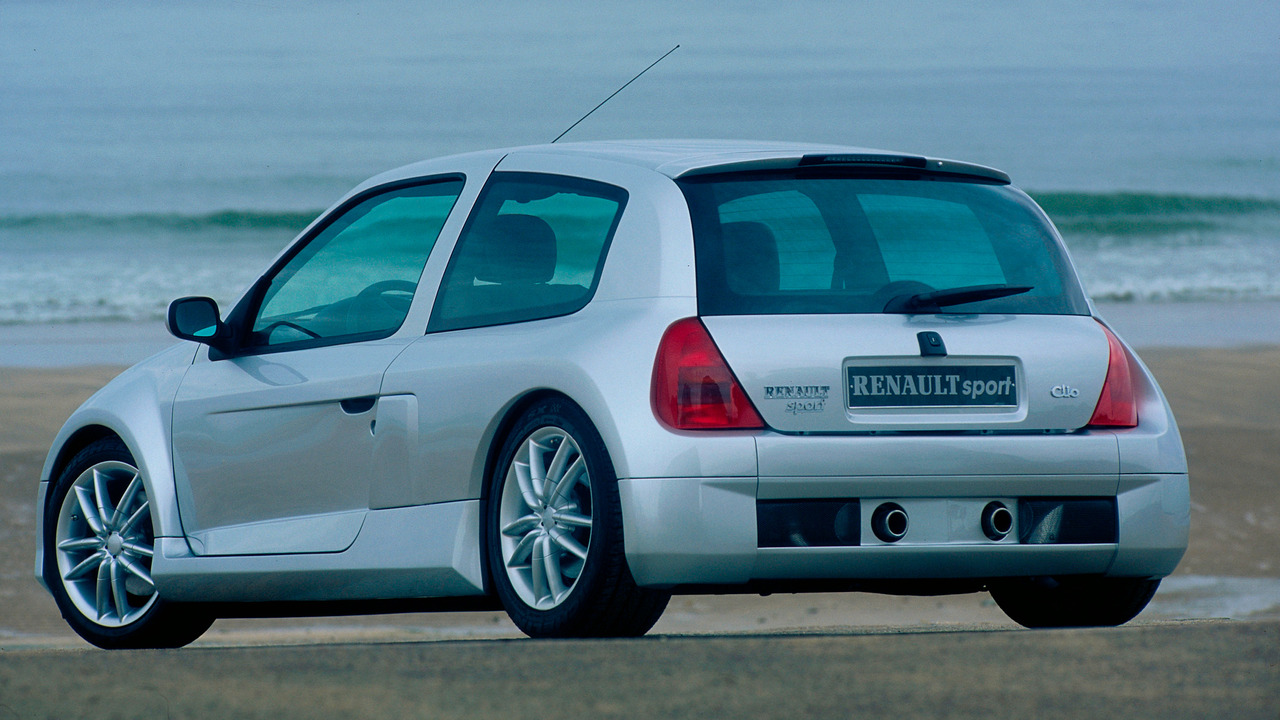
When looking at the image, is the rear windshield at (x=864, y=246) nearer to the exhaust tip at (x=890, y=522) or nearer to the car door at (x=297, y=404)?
the exhaust tip at (x=890, y=522)

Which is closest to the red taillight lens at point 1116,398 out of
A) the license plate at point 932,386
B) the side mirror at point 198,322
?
the license plate at point 932,386

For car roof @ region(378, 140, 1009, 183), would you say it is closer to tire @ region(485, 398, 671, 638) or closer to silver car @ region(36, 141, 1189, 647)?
silver car @ region(36, 141, 1189, 647)

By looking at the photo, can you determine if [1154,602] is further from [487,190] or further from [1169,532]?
[487,190]

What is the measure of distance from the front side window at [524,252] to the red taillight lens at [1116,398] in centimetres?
147

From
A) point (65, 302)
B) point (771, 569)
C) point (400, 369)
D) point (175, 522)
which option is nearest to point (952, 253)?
point (771, 569)

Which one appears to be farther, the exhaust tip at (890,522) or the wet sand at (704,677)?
the exhaust tip at (890,522)

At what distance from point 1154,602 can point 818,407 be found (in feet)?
19.5

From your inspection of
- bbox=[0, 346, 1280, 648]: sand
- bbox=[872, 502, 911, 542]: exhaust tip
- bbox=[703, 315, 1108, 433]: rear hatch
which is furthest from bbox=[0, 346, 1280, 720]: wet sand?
bbox=[0, 346, 1280, 648]: sand

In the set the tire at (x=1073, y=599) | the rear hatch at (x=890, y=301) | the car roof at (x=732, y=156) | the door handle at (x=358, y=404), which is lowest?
the tire at (x=1073, y=599)

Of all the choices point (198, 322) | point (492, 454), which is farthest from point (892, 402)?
point (198, 322)

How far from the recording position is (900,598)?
10.3 metres

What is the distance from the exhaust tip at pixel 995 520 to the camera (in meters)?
4.88

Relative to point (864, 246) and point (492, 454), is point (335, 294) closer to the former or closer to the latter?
point (492, 454)

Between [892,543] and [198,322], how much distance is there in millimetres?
2737
